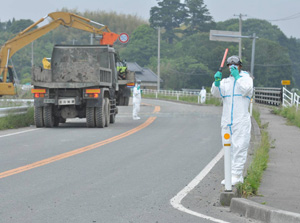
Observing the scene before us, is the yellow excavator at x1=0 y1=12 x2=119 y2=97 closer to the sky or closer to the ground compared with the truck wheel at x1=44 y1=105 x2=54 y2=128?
closer to the sky

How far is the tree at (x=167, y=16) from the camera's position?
5591 inches

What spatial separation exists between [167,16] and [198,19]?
26.6 ft

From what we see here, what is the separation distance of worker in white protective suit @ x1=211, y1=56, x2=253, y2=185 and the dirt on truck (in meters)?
12.0

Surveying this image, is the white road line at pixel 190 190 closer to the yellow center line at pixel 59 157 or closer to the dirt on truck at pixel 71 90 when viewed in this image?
the yellow center line at pixel 59 157

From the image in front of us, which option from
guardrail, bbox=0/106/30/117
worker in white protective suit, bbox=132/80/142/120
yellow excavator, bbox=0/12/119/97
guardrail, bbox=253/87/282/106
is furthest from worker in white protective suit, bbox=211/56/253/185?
guardrail, bbox=253/87/282/106

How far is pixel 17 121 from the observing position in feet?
70.4

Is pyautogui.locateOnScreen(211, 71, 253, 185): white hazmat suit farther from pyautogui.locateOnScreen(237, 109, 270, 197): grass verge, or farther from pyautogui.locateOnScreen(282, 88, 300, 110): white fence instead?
pyautogui.locateOnScreen(282, 88, 300, 110): white fence

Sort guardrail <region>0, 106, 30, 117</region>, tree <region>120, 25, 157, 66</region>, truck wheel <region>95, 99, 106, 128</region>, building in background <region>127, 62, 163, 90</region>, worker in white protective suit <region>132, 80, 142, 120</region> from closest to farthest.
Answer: truck wheel <region>95, 99, 106, 128</region>
guardrail <region>0, 106, 30, 117</region>
worker in white protective suit <region>132, 80, 142, 120</region>
building in background <region>127, 62, 163, 90</region>
tree <region>120, 25, 157, 66</region>

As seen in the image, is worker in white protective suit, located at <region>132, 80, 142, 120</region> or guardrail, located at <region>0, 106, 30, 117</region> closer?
guardrail, located at <region>0, 106, 30, 117</region>

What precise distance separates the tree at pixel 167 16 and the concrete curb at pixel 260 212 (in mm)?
134438

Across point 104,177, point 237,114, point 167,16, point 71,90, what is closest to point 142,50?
point 167,16

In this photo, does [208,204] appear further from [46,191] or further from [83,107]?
[83,107]

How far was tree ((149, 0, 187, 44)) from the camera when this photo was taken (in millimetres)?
142000

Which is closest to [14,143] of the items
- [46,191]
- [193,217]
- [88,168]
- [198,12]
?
[88,168]
